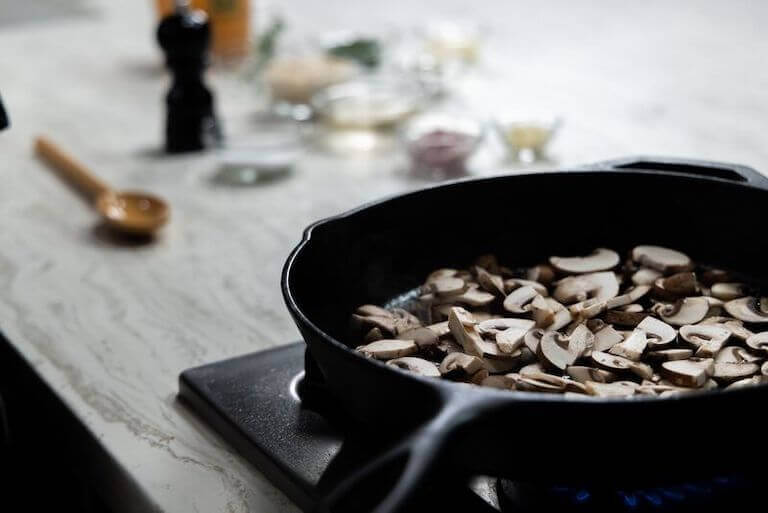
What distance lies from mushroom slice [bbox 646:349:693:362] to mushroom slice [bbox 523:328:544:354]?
0.27 feet

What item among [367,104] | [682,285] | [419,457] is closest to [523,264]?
[682,285]

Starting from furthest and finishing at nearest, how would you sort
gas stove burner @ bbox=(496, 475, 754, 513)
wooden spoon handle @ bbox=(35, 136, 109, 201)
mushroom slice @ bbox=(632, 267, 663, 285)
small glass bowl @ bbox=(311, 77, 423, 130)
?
small glass bowl @ bbox=(311, 77, 423, 130) → wooden spoon handle @ bbox=(35, 136, 109, 201) → mushroom slice @ bbox=(632, 267, 663, 285) → gas stove burner @ bbox=(496, 475, 754, 513)

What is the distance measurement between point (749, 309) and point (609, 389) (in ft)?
0.68

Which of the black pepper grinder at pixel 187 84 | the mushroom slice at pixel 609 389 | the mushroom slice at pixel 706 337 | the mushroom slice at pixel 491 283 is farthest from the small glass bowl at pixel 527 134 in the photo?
the mushroom slice at pixel 609 389

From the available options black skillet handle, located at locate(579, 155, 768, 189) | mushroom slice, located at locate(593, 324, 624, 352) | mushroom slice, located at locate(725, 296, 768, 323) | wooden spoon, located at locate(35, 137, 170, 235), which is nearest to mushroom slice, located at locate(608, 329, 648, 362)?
mushroom slice, located at locate(593, 324, 624, 352)

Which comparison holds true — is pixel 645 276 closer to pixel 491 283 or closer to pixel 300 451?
pixel 491 283

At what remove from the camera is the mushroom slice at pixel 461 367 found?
2.50 feet

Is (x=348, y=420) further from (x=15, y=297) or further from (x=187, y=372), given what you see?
(x=15, y=297)

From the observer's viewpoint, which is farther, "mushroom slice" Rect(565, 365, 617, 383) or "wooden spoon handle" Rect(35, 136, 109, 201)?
"wooden spoon handle" Rect(35, 136, 109, 201)

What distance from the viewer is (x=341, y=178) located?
1.52 meters

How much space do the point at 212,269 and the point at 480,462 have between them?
26.2 inches

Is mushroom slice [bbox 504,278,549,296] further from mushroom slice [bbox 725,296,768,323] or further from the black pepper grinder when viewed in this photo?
the black pepper grinder

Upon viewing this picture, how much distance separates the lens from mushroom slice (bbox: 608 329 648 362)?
0.78 meters

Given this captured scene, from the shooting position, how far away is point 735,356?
2.59 ft
